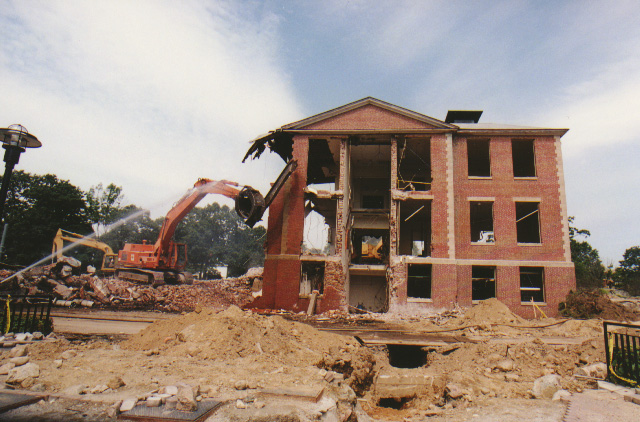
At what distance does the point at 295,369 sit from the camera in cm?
665

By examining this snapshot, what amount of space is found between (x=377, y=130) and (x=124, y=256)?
55.7ft

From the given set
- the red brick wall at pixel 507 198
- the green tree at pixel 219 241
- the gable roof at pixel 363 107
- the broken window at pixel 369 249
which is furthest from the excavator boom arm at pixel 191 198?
the green tree at pixel 219 241

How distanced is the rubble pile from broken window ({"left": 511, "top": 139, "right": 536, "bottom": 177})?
61.6 feet

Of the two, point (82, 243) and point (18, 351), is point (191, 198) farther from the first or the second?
point (18, 351)

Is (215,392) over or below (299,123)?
below

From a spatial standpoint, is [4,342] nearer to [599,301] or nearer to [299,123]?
[299,123]

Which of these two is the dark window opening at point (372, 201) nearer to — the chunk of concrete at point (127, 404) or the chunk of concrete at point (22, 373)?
the chunk of concrete at point (22, 373)

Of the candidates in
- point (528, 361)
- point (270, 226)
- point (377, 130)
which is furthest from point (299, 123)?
point (528, 361)

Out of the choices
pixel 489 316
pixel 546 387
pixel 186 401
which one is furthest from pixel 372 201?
pixel 186 401

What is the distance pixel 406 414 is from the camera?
745cm

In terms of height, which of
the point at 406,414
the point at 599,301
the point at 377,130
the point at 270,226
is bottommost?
the point at 406,414

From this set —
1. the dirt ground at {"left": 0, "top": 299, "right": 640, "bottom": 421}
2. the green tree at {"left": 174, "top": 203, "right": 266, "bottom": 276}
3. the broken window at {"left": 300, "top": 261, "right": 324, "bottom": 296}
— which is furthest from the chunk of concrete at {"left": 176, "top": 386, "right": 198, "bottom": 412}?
the green tree at {"left": 174, "top": 203, "right": 266, "bottom": 276}

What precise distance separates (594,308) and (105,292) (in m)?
24.6

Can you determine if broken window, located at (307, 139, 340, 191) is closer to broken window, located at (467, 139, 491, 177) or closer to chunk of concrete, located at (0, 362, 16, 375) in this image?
broken window, located at (467, 139, 491, 177)
